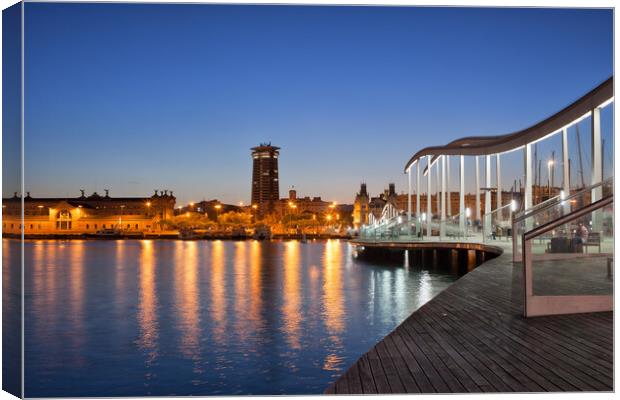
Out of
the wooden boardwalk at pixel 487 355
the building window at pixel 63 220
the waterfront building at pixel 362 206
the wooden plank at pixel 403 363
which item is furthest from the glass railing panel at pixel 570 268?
the waterfront building at pixel 362 206

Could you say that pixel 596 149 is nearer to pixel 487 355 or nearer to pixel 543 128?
pixel 543 128

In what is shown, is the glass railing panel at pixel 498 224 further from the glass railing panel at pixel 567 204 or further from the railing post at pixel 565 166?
the glass railing panel at pixel 567 204

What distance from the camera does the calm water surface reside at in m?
9.17

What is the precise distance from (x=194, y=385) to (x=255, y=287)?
14.5 meters

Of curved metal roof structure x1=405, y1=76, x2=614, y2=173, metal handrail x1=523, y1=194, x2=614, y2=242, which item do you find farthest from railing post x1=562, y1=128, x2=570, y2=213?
metal handrail x1=523, y1=194, x2=614, y2=242

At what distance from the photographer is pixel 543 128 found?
18703 mm

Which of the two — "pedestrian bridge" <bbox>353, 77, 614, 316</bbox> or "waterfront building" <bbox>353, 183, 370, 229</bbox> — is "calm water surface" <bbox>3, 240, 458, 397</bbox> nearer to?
"pedestrian bridge" <bbox>353, 77, 614, 316</bbox>

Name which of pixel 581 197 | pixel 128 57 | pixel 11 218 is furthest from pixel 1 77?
pixel 128 57

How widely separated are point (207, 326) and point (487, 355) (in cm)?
977

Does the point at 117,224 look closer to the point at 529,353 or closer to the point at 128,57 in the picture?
the point at 128,57

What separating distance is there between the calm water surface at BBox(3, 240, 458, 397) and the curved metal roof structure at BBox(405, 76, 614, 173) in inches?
188

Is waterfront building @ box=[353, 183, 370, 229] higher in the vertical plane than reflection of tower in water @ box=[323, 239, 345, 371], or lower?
higher

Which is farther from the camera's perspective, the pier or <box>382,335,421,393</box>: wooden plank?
the pier

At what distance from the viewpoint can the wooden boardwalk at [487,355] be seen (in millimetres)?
4488
